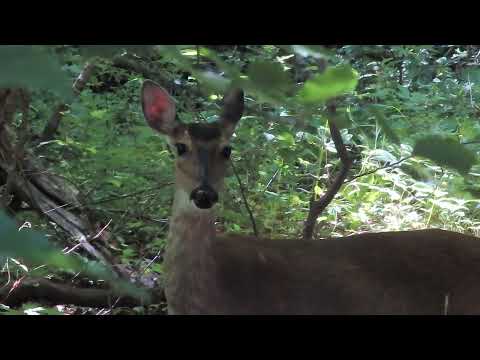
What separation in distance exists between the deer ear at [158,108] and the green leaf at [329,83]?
8.41 feet

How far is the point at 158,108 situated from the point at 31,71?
9.88 ft

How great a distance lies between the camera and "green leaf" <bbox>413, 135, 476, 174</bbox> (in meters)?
1.00

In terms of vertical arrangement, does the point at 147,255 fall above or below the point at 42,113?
below

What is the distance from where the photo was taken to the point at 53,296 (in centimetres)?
326

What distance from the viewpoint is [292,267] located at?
10.3 ft

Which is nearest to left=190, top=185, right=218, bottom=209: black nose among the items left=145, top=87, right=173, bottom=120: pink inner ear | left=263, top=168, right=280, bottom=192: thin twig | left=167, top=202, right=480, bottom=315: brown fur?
left=167, top=202, right=480, bottom=315: brown fur

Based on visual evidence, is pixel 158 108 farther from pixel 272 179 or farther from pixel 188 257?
pixel 272 179

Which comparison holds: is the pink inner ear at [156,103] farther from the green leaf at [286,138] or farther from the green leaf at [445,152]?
the green leaf at [445,152]

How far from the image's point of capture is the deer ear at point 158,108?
338 centimetres
